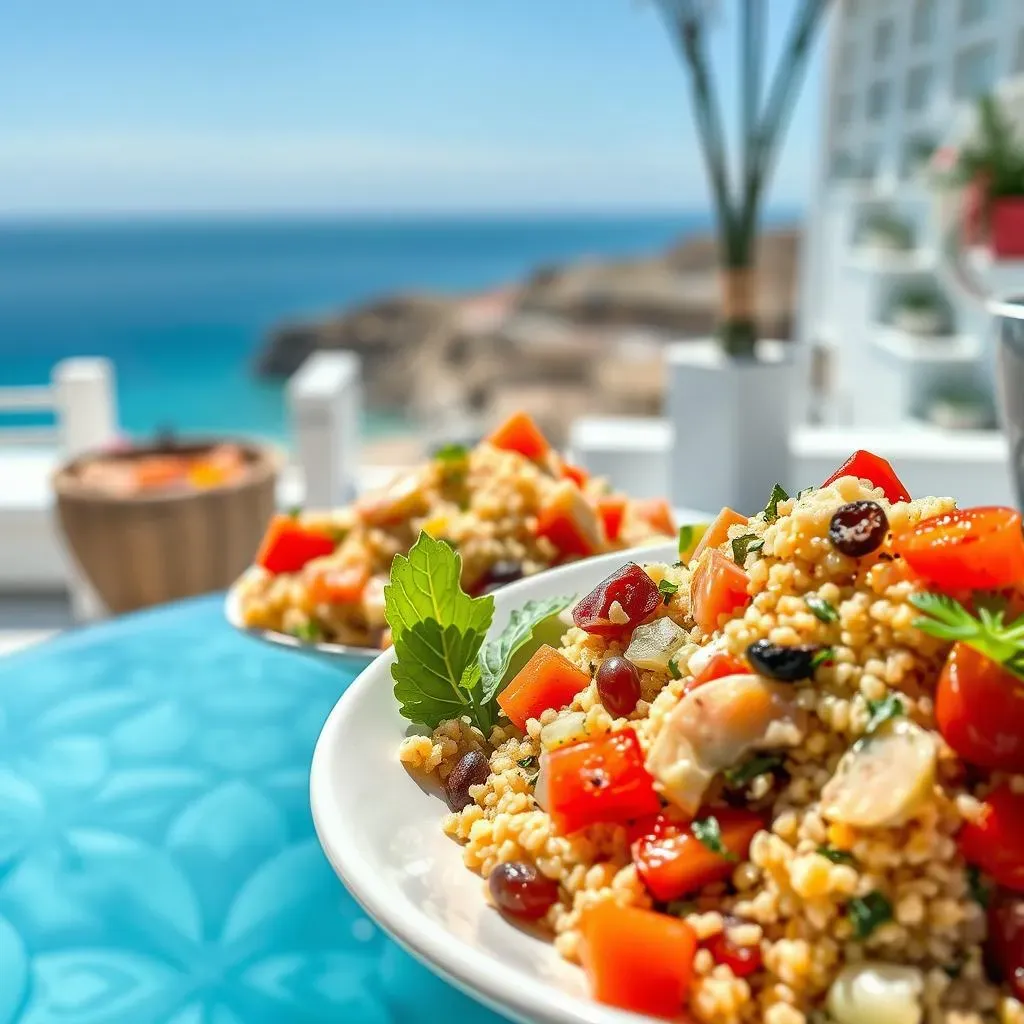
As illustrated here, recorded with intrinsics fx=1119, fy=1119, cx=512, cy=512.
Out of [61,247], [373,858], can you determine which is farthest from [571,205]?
[373,858]

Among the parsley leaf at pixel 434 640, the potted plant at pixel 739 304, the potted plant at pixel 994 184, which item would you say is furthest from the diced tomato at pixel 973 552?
the potted plant at pixel 994 184

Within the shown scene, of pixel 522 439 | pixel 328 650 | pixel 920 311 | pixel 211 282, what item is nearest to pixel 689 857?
pixel 328 650

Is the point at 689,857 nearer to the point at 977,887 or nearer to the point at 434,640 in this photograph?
the point at 977,887

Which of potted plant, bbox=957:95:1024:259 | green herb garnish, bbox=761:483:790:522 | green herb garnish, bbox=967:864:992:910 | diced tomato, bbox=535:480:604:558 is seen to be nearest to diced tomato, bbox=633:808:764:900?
green herb garnish, bbox=967:864:992:910

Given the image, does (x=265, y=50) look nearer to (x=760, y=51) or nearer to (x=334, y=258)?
(x=334, y=258)

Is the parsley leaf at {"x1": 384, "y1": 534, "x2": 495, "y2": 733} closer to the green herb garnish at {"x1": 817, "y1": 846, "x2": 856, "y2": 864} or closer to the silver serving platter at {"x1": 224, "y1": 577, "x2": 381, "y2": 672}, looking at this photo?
the silver serving platter at {"x1": 224, "y1": 577, "x2": 381, "y2": 672}

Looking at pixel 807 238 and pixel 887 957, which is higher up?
pixel 807 238
